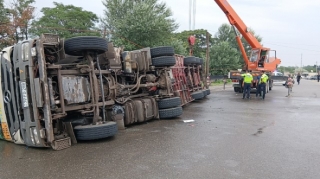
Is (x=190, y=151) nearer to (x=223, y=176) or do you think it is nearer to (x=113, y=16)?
(x=223, y=176)

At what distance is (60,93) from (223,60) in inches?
1277

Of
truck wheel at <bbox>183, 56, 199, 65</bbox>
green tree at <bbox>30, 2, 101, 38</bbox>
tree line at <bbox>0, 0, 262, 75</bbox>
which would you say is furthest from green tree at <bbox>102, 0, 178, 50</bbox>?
truck wheel at <bbox>183, 56, 199, 65</bbox>

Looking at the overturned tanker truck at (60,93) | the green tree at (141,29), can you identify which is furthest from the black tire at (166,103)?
the green tree at (141,29)

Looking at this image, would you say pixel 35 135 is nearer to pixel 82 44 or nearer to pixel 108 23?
pixel 82 44

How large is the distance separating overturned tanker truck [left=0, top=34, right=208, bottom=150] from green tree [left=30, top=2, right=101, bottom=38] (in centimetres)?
1982

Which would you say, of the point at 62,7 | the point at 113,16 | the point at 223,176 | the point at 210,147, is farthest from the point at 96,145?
the point at 62,7

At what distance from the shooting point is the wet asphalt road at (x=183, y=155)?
3799mm

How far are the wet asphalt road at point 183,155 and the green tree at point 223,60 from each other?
2988 cm

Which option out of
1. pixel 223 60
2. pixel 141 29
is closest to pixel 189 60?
pixel 141 29

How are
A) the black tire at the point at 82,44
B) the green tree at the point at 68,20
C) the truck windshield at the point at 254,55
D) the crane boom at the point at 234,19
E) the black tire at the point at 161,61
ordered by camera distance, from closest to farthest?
the black tire at the point at 82,44 < the black tire at the point at 161,61 < the crane boom at the point at 234,19 < the truck windshield at the point at 254,55 < the green tree at the point at 68,20

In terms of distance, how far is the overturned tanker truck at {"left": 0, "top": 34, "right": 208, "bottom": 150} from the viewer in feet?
15.7

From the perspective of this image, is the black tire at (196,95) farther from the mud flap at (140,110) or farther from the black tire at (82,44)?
the black tire at (82,44)

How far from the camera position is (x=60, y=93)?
5027mm

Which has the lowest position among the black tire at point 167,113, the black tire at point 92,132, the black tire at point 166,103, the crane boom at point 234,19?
the black tire at point 167,113
